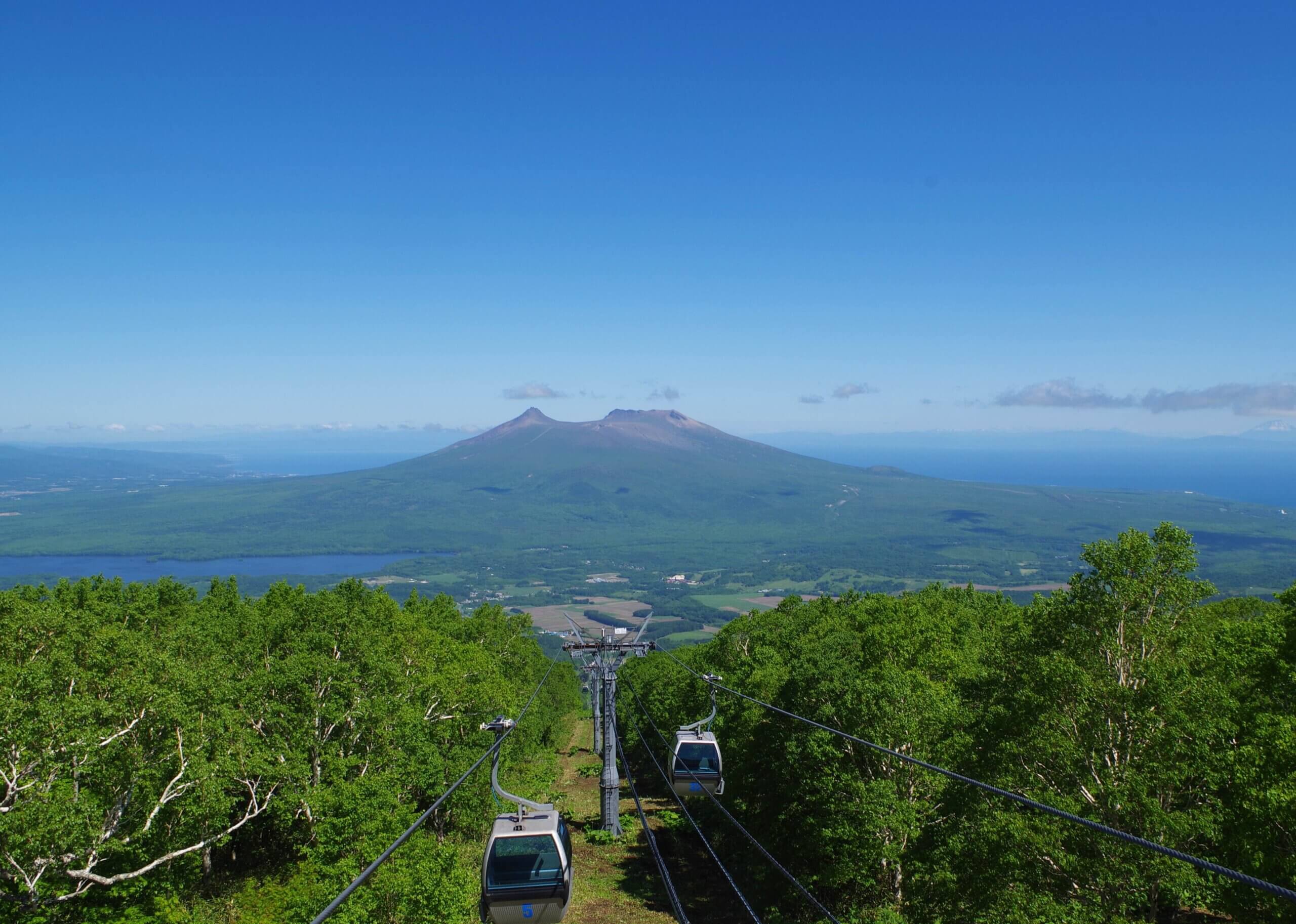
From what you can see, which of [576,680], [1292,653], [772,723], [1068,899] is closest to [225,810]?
[772,723]

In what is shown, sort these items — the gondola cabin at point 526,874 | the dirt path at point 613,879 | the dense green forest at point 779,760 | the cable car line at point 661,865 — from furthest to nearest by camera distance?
the dirt path at point 613,879
the gondola cabin at point 526,874
the dense green forest at point 779,760
the cable car line at point 661,865

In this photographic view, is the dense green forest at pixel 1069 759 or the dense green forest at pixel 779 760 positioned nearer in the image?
the dense green forest at pixel 1069 759

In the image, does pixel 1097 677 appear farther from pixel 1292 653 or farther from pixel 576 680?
pixel 576 680

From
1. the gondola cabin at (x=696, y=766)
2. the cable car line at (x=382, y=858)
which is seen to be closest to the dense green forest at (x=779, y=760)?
the gondola cabin at (x=696, y=766)

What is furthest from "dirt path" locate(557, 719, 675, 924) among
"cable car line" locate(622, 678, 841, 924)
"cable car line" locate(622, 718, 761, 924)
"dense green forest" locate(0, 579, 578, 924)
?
"cable car line" locate(622, 678, 841, 924)

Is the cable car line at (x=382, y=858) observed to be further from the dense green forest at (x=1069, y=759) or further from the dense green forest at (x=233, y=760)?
the dense green forest at (x=1069, y=759)

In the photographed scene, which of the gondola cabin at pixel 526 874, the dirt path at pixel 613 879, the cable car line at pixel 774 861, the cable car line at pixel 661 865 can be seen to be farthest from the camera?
the dirt path at pixel 613 879
